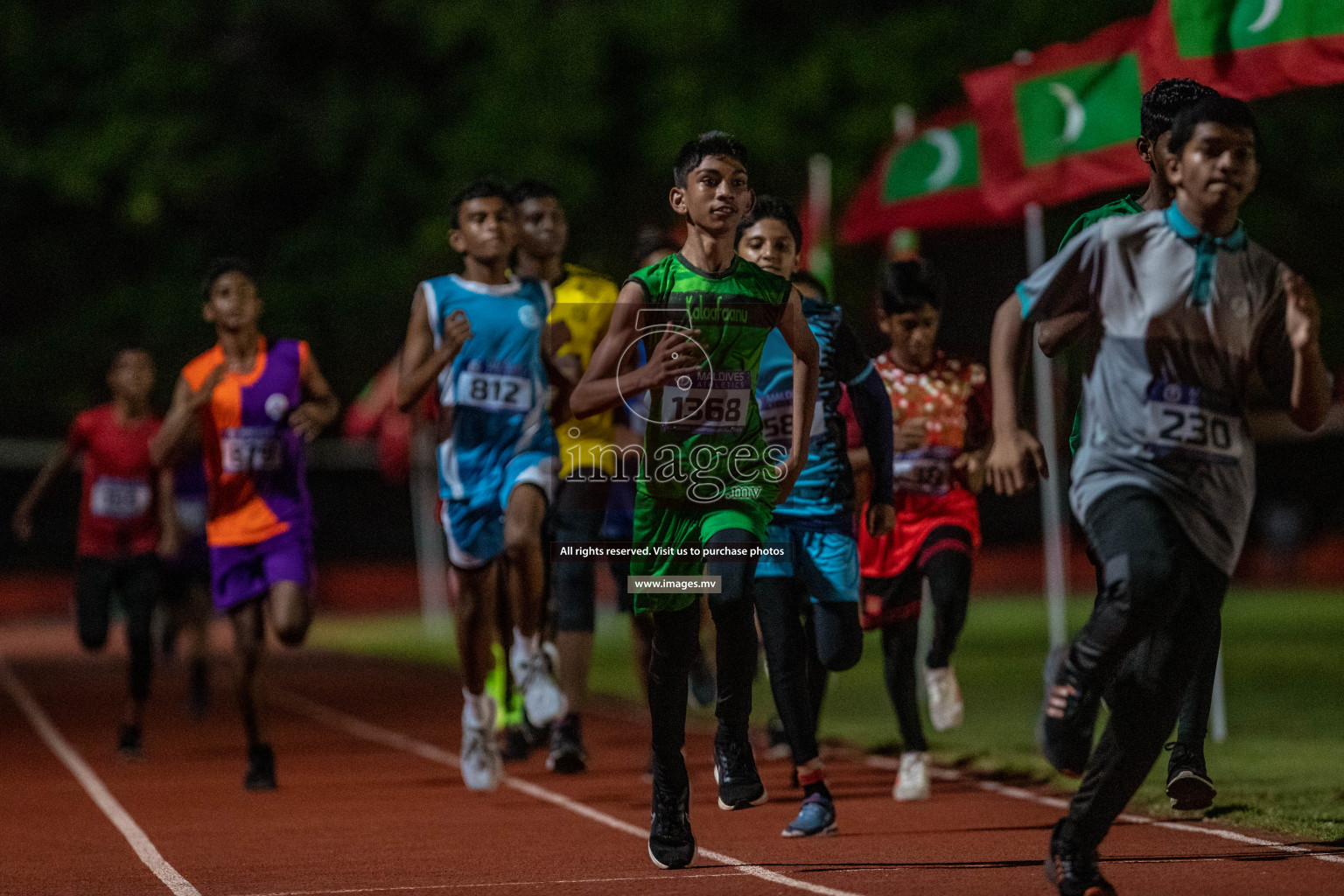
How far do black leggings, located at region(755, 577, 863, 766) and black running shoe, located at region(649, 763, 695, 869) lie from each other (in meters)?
0.91

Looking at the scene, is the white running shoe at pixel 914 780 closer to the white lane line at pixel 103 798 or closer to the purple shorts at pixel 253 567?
the purple shorts at pixel 253 567

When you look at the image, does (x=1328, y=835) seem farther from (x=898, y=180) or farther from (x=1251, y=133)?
(x=898, y=180)

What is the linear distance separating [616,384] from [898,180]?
1166 centimetres

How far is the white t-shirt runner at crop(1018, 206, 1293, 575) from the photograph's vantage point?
561 centimetres

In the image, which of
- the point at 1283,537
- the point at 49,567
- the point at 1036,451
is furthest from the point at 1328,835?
the point at 1283,537

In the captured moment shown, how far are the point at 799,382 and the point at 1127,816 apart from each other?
252 cm

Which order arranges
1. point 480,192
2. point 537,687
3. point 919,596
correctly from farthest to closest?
1. point 480,192
2. point 919,596
3. point 537,687

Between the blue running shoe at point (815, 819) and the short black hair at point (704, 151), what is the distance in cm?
250

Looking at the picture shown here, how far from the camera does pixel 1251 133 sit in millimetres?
5672

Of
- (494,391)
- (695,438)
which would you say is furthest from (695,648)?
(494,391)

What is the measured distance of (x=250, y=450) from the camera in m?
10.1

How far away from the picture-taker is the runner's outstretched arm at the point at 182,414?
995 centimetres

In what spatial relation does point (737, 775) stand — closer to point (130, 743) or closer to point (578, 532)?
point (578, 532)

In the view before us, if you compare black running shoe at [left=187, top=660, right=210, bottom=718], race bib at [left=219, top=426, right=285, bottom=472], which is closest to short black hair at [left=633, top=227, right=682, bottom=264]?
race bib at [left=219, top=426, right=285, bottom=472]
